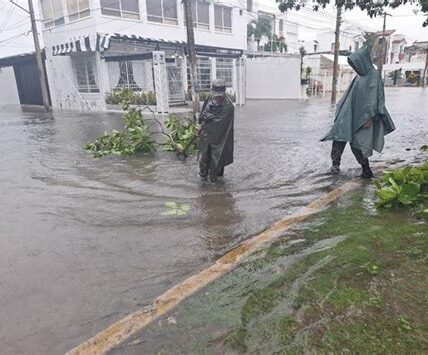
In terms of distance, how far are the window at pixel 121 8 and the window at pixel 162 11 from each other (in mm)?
903

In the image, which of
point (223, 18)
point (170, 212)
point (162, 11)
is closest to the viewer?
point (170, 212)

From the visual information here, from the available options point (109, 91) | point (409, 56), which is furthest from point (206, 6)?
point (409, 56)

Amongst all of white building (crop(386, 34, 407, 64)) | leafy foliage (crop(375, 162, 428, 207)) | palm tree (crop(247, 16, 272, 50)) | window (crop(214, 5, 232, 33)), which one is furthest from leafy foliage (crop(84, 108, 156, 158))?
white building (crop(386, 34, 407, 64))

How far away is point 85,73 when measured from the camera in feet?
78.9

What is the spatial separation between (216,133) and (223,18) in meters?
25.1

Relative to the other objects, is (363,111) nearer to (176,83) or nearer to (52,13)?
(176,83)

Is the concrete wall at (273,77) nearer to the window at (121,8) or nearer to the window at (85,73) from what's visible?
the window at (121,8)

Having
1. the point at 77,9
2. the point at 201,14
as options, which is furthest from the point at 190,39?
the point at 201,14

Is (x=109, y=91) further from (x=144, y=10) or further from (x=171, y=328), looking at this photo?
(x=171, y=328)

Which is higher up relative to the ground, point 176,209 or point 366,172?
point 366,172

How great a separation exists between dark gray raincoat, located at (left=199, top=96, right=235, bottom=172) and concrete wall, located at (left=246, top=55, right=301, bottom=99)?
24.1 meters

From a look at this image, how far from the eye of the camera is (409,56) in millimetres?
62875

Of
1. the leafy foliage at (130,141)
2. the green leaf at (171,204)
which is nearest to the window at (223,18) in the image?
the leafy foliage at (130,141)

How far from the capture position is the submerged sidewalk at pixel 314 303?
2223 millimetres
